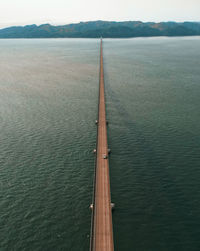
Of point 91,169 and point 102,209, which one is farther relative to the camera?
point 91,169

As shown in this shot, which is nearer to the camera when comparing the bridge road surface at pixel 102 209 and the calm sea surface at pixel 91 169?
the bridge road surface at pixel 102 209

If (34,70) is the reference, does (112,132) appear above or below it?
below

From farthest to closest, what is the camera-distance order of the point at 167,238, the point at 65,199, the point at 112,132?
1. the point at 112,132
2. the point at 65,199
3. the point at 167,238

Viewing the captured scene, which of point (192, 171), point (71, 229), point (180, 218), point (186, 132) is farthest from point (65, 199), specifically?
point (186, 132)

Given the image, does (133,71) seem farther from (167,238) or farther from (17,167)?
(167,238)

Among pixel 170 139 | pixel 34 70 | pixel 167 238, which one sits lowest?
pixel 167 238

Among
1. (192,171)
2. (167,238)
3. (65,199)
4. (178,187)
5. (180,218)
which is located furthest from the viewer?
(192,171)

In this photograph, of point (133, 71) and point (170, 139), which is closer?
point (170, 139)

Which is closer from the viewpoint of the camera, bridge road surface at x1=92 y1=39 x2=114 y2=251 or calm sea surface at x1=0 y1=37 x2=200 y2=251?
bridge road surface at x1=92 y1=39 x2=114 y2=251
